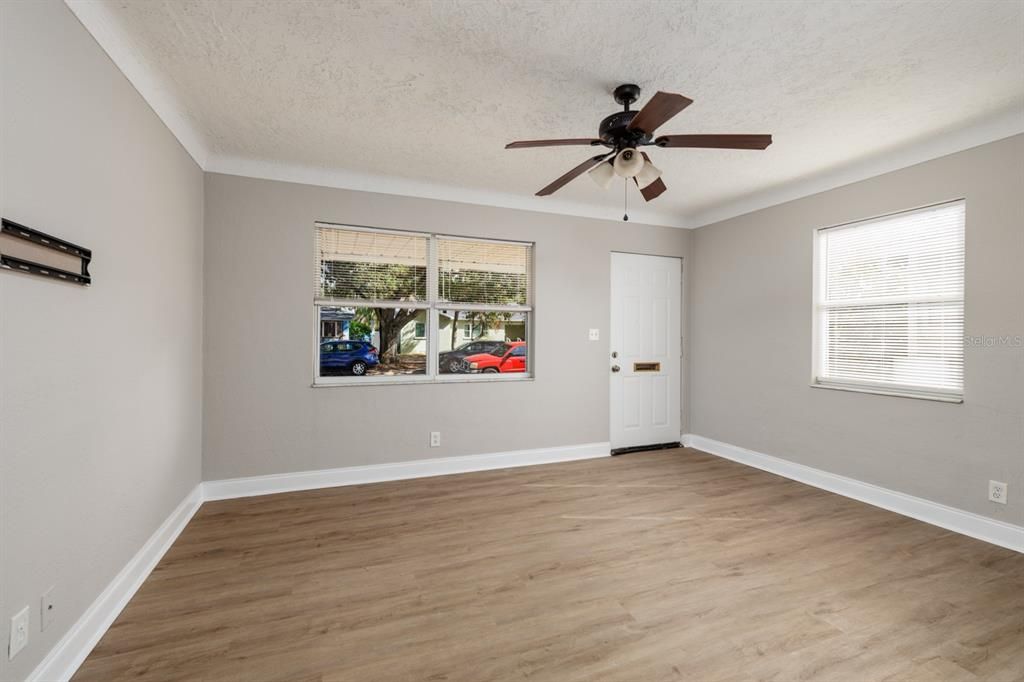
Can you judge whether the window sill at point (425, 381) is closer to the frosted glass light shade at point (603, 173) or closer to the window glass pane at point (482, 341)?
the window glass pane at point (482, 341)

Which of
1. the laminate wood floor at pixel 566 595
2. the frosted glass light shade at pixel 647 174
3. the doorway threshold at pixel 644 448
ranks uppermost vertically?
the frosted glass light shade at pixel 647 174

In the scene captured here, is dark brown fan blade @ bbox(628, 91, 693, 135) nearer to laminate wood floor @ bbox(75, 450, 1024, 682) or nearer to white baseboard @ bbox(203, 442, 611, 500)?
laminate wood floor @ bbox(75, 450, 1024, 682)

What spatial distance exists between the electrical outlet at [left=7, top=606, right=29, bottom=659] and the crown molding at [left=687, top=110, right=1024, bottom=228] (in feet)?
17.0

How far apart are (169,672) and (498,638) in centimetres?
125

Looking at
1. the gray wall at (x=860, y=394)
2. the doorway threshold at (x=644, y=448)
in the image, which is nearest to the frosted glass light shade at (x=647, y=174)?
the gray wall at (x=860, y=394)

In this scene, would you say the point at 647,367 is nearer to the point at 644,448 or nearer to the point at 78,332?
the point at 644,448

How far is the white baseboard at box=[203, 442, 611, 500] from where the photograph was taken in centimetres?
345

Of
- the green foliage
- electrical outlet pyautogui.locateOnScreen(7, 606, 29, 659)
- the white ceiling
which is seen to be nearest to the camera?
electrical outlet pyautogui.locateOnScreen(7, 606, 29, 659)

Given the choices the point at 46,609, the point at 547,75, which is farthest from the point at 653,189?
the point at 46,609

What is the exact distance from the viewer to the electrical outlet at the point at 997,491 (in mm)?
2715

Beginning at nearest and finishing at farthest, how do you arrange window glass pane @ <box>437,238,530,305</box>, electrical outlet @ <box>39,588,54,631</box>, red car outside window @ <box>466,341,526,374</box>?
electrical outlet @ <box>39,588,54,631</box> < window glass pane @ <box>437,238,530,305</box> < red car outside window @ <box>466,341,526,374</box>

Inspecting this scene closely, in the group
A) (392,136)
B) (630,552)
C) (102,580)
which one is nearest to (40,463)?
(102,580)

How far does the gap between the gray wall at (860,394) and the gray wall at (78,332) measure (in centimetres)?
476

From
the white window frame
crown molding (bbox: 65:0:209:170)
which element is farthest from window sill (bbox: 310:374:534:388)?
crown molding (bbox: 65:0:209:170)
